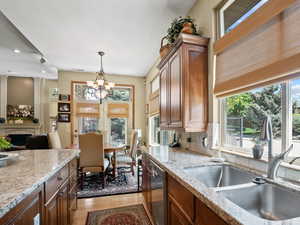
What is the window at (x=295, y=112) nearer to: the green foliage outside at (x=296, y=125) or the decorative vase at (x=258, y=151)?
the green foliage outside at (x=296, y=125)

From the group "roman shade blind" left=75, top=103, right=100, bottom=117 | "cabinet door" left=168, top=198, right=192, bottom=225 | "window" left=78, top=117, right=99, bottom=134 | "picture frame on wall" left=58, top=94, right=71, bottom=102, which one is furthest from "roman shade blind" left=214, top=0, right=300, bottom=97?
"picture frame on wall" left=58, top=94, right=71, bottom=102

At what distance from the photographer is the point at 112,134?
19.0 feet

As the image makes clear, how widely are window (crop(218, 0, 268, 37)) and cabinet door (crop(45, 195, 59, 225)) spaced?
2448 mm

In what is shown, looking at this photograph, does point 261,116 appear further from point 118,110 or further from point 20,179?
point 118,110

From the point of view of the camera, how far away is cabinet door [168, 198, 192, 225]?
3.76 ft

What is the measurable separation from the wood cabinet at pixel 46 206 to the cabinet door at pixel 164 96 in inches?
59.0

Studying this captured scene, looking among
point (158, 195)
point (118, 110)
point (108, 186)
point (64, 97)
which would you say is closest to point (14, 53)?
point (64, 97)

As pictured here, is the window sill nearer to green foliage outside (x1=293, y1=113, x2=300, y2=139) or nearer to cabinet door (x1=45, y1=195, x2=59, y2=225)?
green foliage outside (x1=293, y1=113, x2=300, y2=139)

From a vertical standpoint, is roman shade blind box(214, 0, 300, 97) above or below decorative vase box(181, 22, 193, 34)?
below

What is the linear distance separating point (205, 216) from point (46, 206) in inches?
46.2

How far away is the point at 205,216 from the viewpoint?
89 centimetres

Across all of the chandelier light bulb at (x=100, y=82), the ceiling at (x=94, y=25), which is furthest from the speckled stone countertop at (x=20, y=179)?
the chandelier light bulb at (x=100, y=82)

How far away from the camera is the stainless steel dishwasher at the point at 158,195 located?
59.7 inches

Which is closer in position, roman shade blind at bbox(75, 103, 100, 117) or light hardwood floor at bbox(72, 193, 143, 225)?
light hardwood floor at bbox(72, 193, 143, 225)
